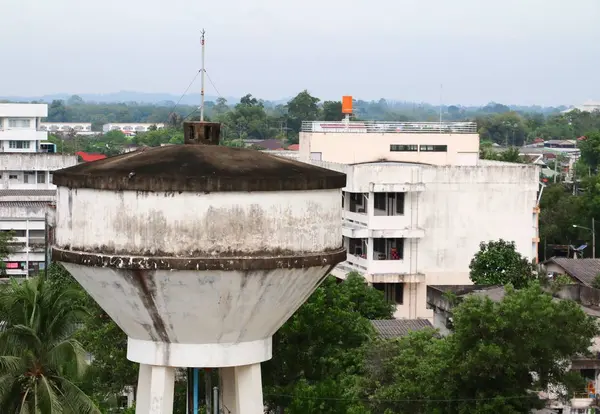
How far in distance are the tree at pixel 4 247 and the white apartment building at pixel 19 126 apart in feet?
84.1

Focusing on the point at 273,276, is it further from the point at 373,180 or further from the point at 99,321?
the point at 373,180

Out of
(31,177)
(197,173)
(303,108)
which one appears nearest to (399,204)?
(31,177)

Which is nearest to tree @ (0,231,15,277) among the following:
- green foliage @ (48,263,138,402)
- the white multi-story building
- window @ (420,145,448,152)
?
the white multi-story building

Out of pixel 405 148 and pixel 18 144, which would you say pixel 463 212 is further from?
pixel 18 144

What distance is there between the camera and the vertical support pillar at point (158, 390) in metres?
18.3

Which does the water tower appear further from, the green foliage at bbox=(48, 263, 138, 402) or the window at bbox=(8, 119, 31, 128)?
the window at bbox=(8, 119, 31, 128)

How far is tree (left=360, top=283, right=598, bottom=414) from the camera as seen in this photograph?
2847 cm

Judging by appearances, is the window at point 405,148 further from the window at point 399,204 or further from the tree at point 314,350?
the tree at point 314,350

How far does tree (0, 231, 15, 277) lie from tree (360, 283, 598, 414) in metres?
28.1

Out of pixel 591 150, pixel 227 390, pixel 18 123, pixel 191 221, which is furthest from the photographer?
pixel 591 150

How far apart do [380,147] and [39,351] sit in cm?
3045

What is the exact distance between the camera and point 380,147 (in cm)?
5534

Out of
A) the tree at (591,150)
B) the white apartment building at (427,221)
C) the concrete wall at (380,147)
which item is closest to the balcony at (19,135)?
the tree at (591,150)

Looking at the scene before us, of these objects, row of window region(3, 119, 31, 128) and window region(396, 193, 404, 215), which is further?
row of window region(3, 119, 31, 128)
